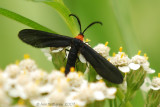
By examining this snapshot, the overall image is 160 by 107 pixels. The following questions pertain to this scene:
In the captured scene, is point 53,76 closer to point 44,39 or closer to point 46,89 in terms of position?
point 46,89

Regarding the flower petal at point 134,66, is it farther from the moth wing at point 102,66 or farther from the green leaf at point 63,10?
the green leaf at point 63,10

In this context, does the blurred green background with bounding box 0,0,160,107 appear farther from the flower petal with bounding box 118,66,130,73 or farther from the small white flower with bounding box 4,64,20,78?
the small white flower with bounding box 4,64,20,78

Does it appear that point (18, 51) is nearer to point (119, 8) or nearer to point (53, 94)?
point (119, 8)

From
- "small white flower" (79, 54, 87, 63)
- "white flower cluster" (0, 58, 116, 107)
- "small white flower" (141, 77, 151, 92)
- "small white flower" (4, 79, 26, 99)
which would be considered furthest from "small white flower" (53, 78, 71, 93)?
"small white flower" (141, 77, 151, 92)

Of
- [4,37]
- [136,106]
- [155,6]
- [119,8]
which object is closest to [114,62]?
[136,106]

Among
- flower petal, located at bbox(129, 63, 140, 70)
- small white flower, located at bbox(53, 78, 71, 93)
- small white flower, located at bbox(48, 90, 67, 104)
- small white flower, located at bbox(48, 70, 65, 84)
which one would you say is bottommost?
small white flower, located at bbox(48, 90, 67, 104)

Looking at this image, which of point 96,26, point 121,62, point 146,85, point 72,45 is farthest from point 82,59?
point 96,26
